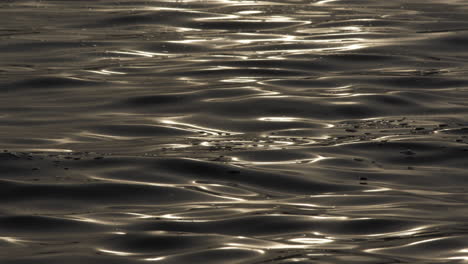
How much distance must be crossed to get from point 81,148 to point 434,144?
1.85 meters

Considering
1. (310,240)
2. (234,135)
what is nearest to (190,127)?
(234,135)

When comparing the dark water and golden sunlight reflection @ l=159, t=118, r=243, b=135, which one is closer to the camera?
the dark water

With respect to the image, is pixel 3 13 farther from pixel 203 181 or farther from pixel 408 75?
pixel 203 181

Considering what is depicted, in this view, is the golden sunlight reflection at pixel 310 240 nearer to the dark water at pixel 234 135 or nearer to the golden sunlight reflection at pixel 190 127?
the dark water at pixel 234 135

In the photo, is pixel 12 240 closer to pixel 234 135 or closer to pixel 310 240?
pixel 310 240

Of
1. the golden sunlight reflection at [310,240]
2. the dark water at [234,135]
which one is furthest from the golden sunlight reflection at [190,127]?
the golden sunlight reflection at [310,240]

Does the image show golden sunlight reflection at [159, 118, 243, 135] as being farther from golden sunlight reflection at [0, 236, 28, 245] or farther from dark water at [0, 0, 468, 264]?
golden sunlight reflection at [0, 236, 28, 245]

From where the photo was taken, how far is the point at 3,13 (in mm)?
12250

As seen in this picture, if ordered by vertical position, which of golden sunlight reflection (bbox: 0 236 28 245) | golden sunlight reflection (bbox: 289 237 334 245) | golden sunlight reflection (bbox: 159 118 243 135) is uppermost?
golden sunlight reflection (bbox: 0 236 28 245)

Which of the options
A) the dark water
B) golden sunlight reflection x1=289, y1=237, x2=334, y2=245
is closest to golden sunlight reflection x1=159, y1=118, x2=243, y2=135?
the dark water

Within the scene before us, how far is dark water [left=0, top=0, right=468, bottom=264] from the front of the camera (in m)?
5.23

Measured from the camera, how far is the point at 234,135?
7352 millimetres

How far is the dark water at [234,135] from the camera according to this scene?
523cm

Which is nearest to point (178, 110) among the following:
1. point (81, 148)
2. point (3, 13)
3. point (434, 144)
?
point (81, 148)
